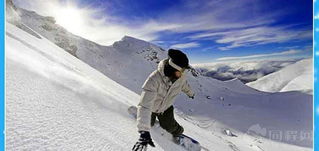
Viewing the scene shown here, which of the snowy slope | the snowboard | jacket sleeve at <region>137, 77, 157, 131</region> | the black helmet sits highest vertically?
the snowy slope

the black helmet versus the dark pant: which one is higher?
the black helmet

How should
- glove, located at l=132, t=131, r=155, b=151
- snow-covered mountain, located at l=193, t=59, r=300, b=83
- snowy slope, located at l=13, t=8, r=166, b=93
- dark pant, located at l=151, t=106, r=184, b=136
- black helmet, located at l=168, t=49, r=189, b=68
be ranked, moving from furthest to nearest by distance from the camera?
snowy slope, located at l=13, t=8, r=166, b=93 → snow-covered mountain, located at l=193, t=59, r=300, b=83 → dark pant, located at l=151, t=106, r=184, b=136 → black helmet, located at l=168, t=49, r=189, b=68 → glove, located at l=132, t=131, r=155, b=151

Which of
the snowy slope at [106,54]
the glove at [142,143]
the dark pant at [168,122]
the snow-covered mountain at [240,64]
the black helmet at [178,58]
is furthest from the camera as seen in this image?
the snowy slope at [106,54]

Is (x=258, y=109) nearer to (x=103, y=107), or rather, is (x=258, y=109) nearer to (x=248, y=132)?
(x=248, y=132)

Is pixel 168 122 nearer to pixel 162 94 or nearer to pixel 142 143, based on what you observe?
pixel 162 94

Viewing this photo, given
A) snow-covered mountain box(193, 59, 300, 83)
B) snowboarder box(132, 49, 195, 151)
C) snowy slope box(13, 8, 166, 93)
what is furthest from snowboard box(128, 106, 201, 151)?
snowy slope box(13, 8, 166, 93)

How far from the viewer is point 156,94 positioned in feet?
3.02

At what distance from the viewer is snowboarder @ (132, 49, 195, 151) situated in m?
0.85

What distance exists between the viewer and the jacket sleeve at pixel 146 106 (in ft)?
2.79

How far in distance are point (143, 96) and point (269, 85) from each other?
1669 cm

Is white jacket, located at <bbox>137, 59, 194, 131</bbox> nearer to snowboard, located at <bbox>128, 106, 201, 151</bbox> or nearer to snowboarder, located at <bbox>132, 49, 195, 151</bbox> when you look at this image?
snowboarder, located at <bbox>132, 49, 195, 151</bbox>

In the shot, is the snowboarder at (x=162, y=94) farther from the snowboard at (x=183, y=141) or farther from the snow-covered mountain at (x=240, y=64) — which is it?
the snow-covered mountain at (x=240, y=64)

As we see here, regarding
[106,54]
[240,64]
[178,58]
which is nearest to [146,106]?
[178,58]

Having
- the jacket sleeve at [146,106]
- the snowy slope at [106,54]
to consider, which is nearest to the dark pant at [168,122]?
the jacket sleeve at [146,106]
